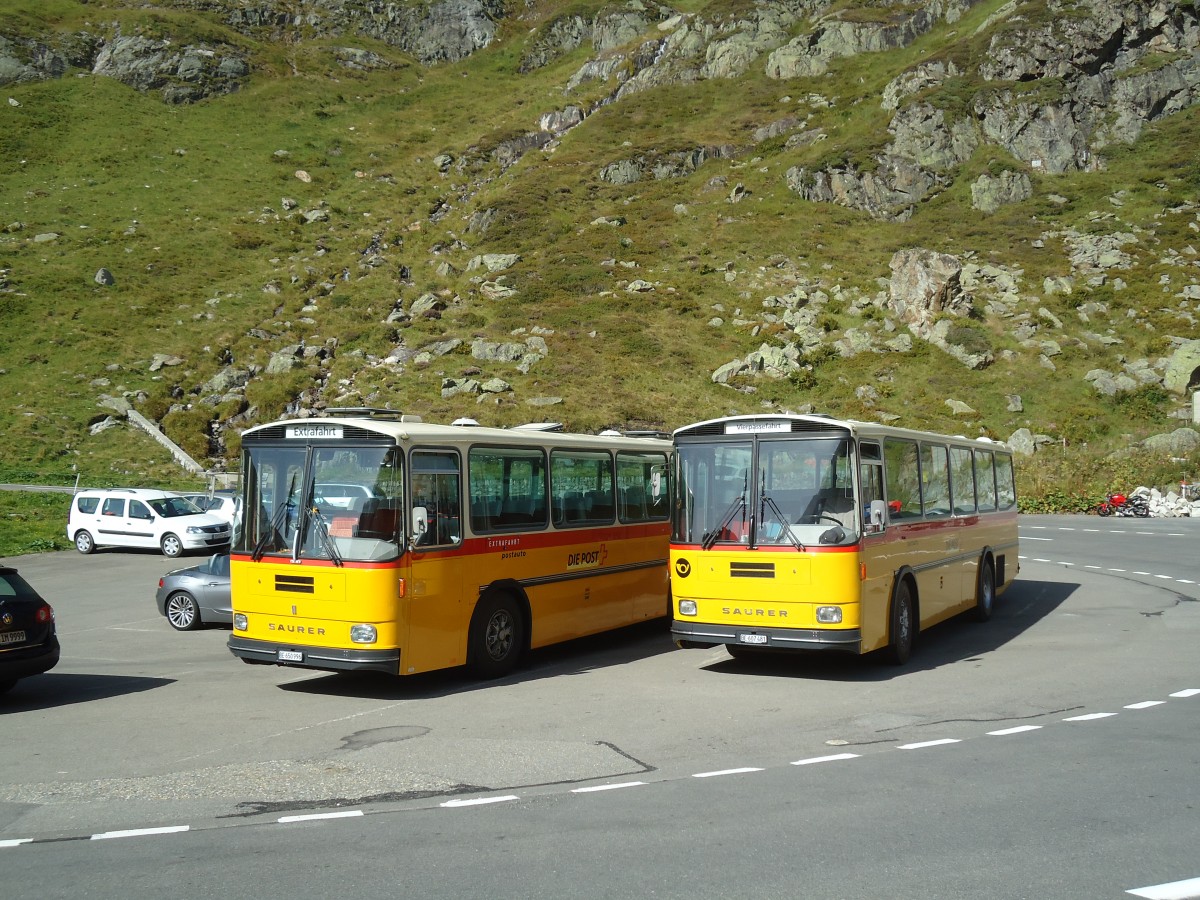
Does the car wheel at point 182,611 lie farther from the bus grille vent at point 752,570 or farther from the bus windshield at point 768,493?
the bus grille vent at point 752,570

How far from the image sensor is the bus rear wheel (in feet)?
38.7

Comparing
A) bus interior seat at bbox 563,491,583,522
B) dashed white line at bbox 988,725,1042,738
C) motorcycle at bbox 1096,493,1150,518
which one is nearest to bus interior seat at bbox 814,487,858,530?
dashed white line at bbox 988,725,1042,738

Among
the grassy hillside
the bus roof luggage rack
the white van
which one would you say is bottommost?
the white van

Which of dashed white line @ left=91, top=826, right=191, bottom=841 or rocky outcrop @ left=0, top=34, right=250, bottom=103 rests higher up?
rocky outcrop @ left=0, top=34, right=250, bottom=103

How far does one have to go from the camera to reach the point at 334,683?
12.0m

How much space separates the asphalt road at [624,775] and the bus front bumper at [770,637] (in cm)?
49

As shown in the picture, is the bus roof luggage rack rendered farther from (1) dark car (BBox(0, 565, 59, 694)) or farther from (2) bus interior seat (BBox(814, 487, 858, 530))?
(2) bus interior seat (BBox(814, 487, 858, 530))

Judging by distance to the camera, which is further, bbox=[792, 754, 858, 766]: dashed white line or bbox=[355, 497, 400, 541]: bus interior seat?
→ bbox=[355, 497, 400, 541]: bus interior seat

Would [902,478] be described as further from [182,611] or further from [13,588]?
[182,611]

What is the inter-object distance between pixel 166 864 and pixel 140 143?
9489cm

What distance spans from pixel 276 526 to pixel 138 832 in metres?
4.98

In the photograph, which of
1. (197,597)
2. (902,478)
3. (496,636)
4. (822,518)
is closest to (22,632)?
(496,636)

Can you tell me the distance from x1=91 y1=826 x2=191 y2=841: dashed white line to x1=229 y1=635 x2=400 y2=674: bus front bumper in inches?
153

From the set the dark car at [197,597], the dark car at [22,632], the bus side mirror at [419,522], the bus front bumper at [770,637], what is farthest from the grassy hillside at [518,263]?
the bus front bumper at [770,637]
